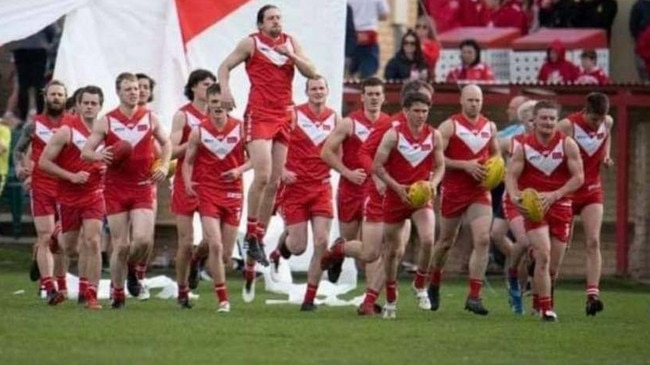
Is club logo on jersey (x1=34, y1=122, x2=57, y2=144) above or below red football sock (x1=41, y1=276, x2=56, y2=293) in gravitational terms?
above

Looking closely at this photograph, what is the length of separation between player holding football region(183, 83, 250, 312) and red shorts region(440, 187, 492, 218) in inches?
77.0

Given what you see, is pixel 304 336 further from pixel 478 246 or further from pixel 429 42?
pixel 429 42

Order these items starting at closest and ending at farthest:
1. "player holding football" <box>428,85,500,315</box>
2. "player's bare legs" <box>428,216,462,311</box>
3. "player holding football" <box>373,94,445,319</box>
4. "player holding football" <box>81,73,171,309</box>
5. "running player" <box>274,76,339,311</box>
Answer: "player holding football" <box>373,94,445,319</box>
"player holding football" <box>81,73,171,309</box>
"player holding football" <box>428,85,500,315</box>
"player's bare legs" <box>428,216,462,311</box>
"running player" <box>274,76,339,311</box>

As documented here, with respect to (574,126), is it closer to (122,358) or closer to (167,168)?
(167,168)

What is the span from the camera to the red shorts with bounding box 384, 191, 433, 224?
2248 cm

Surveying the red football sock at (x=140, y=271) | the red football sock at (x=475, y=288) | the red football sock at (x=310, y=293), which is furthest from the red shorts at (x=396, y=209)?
the red football sock at (x=140, y=271)

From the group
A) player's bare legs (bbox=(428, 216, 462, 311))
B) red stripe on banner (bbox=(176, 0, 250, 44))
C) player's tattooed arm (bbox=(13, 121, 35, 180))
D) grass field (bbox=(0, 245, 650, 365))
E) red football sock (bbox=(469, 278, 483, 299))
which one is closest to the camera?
grass field (bbox=(0, 245, 650, 365))

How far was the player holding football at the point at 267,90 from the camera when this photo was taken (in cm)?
2344

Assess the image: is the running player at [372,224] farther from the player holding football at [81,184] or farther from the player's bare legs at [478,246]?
the player holding football at [81,184]

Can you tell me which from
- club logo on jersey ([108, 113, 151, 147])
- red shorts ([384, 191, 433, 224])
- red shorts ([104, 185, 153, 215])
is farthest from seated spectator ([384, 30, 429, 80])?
red shorts ([384, 191, 433, 224])

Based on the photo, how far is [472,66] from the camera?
105 ft

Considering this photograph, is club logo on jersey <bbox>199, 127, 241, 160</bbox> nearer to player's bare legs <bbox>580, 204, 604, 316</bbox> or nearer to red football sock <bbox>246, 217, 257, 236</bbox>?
red football sock <bbox>246, 217, 257, 236</bbox>

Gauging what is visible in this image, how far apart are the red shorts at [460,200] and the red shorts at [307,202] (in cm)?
156

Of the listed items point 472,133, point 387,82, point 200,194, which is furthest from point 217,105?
point 387,82
